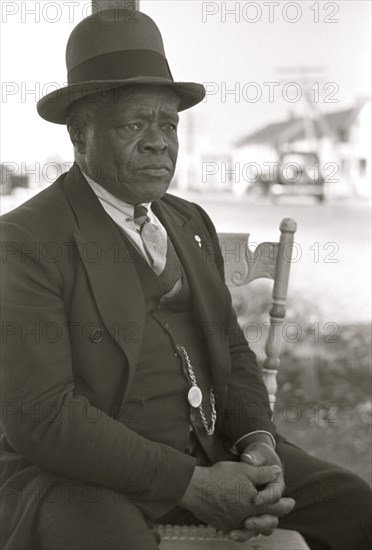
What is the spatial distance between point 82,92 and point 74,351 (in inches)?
24.8

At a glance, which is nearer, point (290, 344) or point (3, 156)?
point (3, 156)

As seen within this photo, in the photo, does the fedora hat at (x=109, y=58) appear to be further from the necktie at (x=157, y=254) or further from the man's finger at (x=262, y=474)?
the man's finger at (x=262, y=474)

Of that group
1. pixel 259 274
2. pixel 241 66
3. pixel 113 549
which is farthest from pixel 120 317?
pixel 241 66

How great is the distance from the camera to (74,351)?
1605mm

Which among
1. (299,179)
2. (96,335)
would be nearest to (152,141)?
(96,335)

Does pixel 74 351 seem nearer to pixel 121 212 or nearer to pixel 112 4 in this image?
pixel 121 212

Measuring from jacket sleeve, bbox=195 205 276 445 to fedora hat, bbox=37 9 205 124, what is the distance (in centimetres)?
59

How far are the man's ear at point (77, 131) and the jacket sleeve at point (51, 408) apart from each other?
0.32 m

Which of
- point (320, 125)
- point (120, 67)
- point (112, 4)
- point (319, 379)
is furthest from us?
point (319, 379)

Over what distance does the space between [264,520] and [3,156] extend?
1762 millimetres

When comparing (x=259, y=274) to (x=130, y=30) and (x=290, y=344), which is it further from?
(x=290, y=344)

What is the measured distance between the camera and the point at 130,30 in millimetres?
1748

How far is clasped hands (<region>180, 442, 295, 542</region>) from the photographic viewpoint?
63.9 inches

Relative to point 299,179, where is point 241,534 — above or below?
below
